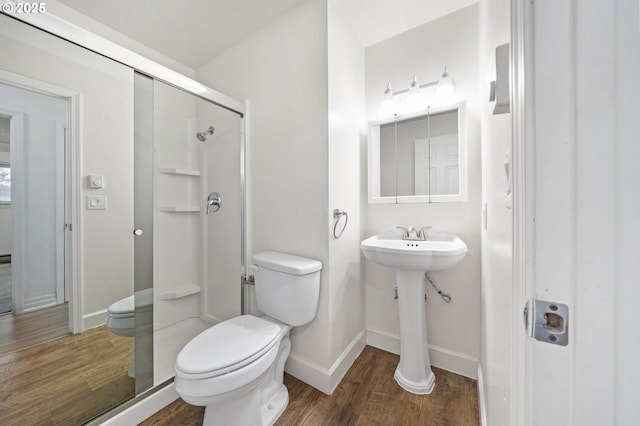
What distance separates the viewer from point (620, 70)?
285 mm

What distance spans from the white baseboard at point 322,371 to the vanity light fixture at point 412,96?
66.3 inches

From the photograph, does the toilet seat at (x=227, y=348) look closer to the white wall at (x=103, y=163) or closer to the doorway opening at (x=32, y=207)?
the white wall at (x=103, y=163)

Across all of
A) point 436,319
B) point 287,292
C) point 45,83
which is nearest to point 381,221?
point 436,319

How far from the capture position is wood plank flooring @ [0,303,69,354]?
99 centimetres

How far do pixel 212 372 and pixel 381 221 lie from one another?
134 cm

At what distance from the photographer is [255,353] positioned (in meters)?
1.02

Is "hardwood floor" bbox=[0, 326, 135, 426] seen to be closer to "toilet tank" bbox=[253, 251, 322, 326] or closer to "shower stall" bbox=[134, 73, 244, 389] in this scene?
"shower stall" bbox=[134, 73, 244, 389]

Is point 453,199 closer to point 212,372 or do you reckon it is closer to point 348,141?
point 348,141

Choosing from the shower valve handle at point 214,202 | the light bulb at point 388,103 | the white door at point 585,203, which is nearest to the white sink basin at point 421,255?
the white door at point 585,203

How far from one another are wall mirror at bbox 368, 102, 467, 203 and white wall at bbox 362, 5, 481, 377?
59 millimetres

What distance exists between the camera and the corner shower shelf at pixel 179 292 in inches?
55.5

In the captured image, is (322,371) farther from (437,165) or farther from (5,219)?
(5,219)

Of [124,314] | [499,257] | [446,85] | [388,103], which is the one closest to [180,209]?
[124,314]

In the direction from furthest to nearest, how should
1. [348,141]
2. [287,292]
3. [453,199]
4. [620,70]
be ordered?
[348,141] < [453,199] < [287,292] < [620,70]
